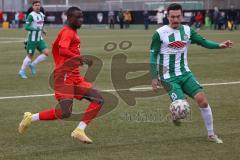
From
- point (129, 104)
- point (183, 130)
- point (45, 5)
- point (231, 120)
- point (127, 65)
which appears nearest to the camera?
point (183, 130)

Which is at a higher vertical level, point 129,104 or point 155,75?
point 155,75

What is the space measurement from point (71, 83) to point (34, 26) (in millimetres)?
9609

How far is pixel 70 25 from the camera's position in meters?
8.98

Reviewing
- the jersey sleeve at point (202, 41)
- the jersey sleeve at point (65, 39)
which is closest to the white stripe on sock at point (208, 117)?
the jersey sleeve at point (202, 41)

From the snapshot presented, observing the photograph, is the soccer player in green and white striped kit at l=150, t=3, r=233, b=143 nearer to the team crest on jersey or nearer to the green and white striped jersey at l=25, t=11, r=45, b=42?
the team crest on jersey

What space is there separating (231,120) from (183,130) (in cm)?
123

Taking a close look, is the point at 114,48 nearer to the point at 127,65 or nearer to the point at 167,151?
the point at 127,65

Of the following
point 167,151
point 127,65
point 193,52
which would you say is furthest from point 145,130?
point 193,52

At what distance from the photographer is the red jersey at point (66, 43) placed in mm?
8812

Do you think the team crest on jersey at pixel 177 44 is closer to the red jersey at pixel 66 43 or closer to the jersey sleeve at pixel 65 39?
the red jersey at pixel 66 43

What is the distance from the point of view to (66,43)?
879cm

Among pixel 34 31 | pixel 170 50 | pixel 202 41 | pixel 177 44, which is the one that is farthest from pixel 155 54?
pixel 34 31

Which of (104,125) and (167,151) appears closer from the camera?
(167,151)

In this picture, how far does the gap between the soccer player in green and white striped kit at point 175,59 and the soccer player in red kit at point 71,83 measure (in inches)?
37.8
